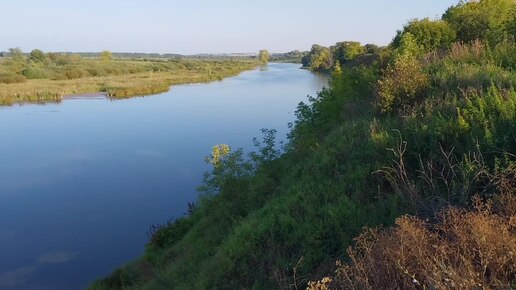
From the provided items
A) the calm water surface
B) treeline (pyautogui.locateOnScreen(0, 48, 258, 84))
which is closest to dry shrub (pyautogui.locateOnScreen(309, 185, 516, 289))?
the calm water surface

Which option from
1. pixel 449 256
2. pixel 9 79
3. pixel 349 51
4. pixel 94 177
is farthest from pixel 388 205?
pixel 349 51

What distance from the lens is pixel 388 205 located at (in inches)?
218

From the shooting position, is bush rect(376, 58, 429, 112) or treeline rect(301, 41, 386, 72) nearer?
bush rect(376, 58, 429, 112)

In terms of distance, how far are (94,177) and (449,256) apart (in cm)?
1667

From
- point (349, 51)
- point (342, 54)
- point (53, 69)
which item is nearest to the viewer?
point (349, 51)

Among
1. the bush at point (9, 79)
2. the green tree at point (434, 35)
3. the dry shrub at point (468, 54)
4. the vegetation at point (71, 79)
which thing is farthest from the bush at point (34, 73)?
the dry shrub at point (468, 54)

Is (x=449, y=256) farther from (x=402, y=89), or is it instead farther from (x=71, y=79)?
(x=71, y=79)

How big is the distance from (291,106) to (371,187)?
27.9 metres

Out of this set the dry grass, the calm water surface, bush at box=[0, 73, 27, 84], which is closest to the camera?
the dry grass

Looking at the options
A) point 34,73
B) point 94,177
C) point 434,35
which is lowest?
point 94,177

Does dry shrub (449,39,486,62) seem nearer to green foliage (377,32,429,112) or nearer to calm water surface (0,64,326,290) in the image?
green foliage (377,32,429,112)

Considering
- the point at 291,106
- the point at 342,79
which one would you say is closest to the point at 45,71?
the point at 291,106

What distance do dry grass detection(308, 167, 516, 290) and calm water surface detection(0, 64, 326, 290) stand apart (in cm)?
889

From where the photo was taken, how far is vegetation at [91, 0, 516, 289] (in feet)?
11.6
